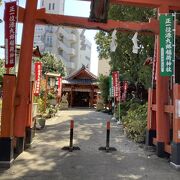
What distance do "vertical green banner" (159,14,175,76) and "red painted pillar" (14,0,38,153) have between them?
13.5 feet

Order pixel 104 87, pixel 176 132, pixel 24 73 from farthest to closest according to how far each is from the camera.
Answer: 1. pixel 104 87
2. pixel 24 73
3. pixel 176 132

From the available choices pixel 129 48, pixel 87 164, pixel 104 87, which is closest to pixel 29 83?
pixel 87 164

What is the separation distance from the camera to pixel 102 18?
10.6m

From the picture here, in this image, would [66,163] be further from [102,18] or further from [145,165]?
[102,18]

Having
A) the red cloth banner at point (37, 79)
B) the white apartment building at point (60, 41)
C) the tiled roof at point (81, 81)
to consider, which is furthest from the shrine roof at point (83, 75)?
the red cloth banner at point (37, 79)

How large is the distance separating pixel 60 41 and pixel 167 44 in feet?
188

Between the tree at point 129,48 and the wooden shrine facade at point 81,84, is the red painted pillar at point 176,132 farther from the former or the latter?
the wooden shrine facade at point 81,84

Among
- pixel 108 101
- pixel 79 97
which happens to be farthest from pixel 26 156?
pixel 79 97

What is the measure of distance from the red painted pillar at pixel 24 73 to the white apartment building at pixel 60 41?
4913 cm

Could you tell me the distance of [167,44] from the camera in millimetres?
10586

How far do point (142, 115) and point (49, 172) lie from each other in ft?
26.7

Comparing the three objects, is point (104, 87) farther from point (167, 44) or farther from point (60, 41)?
point (60, 41)

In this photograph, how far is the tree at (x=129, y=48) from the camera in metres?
19.9

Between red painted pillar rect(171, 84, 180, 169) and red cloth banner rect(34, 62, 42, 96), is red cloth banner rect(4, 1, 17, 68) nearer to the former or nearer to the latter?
red painted pillar rect(171, 84, 180, 169)
